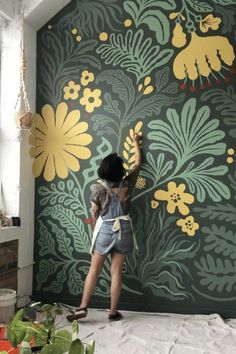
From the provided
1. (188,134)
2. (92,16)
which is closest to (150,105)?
(188,134)

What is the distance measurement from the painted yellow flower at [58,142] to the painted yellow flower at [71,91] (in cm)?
9

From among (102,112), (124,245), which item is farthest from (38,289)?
(102,112)

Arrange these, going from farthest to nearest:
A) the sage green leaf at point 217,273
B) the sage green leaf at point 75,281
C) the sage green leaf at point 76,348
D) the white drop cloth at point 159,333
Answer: the sage green leaf at point 75,281, the sage green leaf at point 217,273, the white drop cloth at point 159,333, the sage green leaf at point 76,348

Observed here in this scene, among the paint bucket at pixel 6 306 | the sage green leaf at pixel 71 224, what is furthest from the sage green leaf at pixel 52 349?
the sage green leaf at pixel 71 224

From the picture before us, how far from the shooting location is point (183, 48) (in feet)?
12.4

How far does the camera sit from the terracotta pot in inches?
144

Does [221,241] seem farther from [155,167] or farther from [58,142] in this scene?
[58,142]

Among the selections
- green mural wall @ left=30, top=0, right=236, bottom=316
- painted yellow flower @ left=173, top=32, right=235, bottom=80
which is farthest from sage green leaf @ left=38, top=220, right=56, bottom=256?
painted yellow flower @ left=173, top=32, right=235, bottom=80

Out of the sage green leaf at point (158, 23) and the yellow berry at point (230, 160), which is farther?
the sage green leaf at point (158, 23)

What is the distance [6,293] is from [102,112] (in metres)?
1.81

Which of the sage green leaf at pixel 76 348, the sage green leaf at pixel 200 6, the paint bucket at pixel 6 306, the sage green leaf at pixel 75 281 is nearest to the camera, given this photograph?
the sage green leaf at pixel 76 348

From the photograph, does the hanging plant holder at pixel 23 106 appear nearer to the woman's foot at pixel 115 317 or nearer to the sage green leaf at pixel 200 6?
the sage green leaf at pixel 200 6

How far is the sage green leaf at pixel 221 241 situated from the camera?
3.63 m

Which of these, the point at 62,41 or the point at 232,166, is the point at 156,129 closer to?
the point at 232,166
